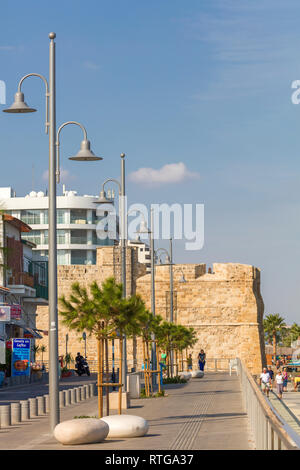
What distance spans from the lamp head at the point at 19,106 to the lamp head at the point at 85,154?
1863mm

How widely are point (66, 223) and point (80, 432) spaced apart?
107 meters

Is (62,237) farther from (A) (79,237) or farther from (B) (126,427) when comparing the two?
(B) (126,427)

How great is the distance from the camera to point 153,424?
23078mm

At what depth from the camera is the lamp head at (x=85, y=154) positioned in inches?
850

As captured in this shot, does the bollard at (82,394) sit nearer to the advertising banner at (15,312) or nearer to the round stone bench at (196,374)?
the advertising banner at (15,312)

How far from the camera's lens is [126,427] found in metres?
18.9

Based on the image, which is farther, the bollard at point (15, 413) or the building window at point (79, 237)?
the building window at point (79, 237)

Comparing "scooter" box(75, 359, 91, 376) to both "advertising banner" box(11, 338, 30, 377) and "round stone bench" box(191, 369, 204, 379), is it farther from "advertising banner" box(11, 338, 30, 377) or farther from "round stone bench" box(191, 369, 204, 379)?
"advertising banner" box(11, 338, 30, 377)

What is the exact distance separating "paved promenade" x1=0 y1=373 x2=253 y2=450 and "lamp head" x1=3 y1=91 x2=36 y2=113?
6.97m

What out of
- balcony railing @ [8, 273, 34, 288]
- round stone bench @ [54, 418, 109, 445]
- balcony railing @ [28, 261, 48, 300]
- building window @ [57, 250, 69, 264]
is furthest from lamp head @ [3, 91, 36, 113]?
building window @ [57, 250, 69, 264]

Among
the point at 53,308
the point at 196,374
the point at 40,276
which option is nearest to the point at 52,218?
the point at 53,308

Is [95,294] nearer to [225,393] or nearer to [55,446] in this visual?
[55,446]

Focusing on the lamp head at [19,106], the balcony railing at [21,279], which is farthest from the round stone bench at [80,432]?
the balcony railing at [21,279]
